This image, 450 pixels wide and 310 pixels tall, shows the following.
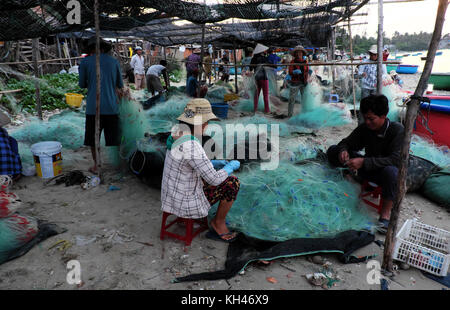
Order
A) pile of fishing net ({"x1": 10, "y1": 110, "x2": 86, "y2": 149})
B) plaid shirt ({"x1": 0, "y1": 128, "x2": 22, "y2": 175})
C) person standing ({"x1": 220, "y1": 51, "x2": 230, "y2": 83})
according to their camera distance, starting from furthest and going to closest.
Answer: person standing ({"x1": 220, "y1": 51, "x2": 230, "y2": 83}), pile of fishing net ({"x1": 10, "y1": 110, "x2": 86, "y2": 149}), plaid shirt ({"x1": 0, "y1": 128, "x2": 22, "y2": 175})

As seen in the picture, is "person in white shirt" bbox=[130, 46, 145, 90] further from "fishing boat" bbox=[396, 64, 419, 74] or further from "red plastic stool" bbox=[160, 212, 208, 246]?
"fishing boat" bbox=[396, 64, 419, 74]

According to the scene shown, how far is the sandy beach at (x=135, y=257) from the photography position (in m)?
2.31

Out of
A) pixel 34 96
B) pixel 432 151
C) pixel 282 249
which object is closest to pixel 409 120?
pixel 282 249

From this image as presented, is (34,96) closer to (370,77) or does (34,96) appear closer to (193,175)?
(193,175)

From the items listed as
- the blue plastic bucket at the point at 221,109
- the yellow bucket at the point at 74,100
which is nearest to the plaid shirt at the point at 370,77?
the blue plastic bucket at the point at 221,109

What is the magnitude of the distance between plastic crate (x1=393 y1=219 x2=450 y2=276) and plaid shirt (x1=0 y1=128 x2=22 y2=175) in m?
4.54

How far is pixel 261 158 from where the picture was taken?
3.88 m

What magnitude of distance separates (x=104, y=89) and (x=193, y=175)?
2.33 meters

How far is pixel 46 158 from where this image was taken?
4164 millimetres

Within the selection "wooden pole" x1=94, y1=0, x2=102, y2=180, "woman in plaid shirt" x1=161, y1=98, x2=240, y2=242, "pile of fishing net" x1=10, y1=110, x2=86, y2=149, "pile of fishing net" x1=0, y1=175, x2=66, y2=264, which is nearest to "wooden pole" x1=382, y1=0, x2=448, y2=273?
"woman in plaid shirt" x1=161, y1=98, x2=240, y2=242

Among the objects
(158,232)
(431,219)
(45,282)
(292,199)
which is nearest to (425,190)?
(431,219)

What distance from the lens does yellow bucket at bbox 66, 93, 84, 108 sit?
865cm
